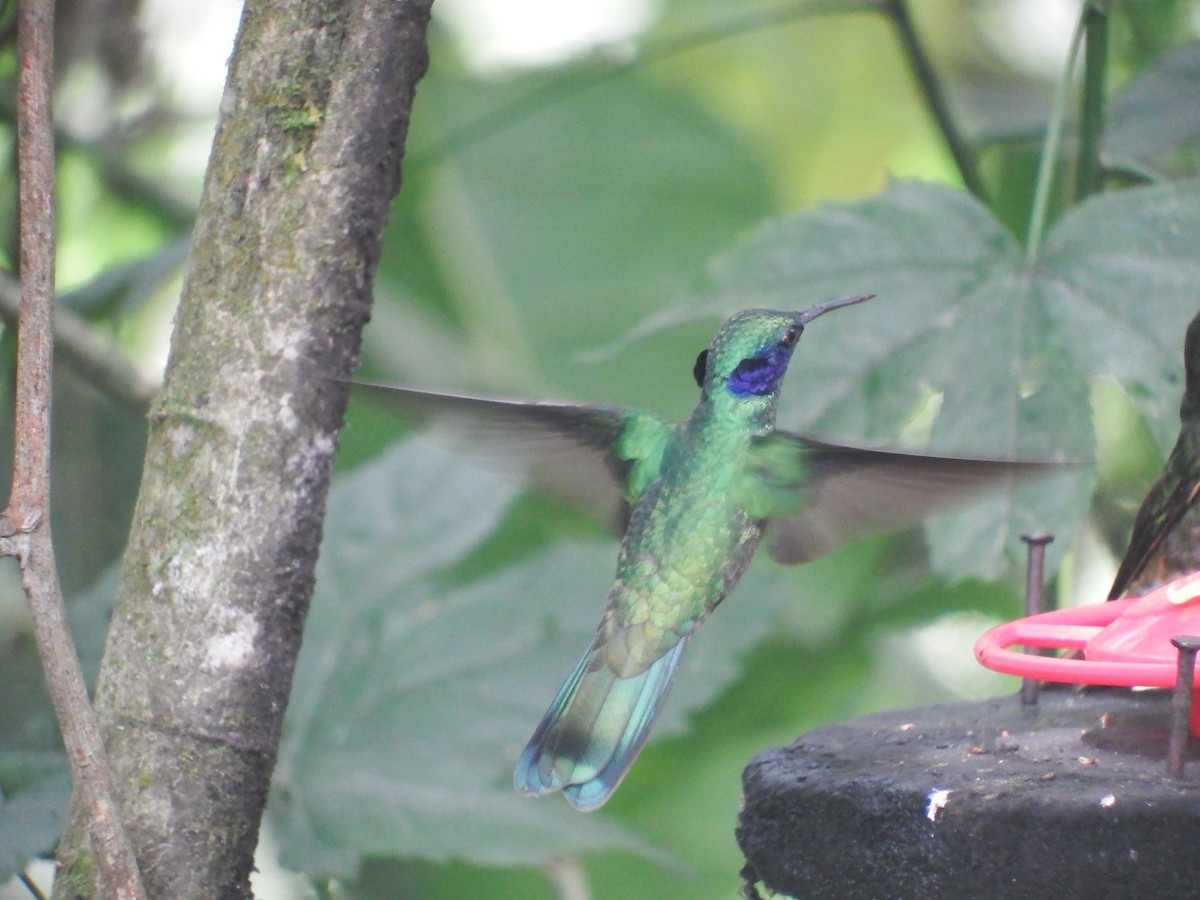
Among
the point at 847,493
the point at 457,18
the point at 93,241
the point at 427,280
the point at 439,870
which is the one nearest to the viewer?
the point at 847,493

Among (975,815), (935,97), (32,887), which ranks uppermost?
(935,97)

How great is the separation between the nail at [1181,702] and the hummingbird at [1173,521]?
52 centimetres

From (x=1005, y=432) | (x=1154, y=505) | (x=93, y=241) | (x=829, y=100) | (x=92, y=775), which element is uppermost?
(x=829, y=100)

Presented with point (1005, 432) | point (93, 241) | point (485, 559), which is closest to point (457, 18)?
point (93, 241)

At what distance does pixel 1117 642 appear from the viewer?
1161 millimetres

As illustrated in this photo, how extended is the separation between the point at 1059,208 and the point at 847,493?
144 cm

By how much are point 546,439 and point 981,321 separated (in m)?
0.62

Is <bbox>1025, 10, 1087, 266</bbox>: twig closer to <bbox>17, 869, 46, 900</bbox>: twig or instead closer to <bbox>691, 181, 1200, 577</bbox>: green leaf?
<bbox>691, 181, 1200, 577</bbox>: green leaf

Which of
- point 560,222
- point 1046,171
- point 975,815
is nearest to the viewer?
point 975,815

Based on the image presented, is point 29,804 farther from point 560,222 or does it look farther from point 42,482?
point 560,222

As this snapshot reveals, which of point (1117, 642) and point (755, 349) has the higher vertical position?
point (755, 349)

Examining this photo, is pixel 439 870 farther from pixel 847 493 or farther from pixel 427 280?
pixel 427 280

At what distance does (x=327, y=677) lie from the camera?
2.06 m

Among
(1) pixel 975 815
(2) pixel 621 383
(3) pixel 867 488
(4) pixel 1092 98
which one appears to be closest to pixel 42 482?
(1) pixel 975 815
